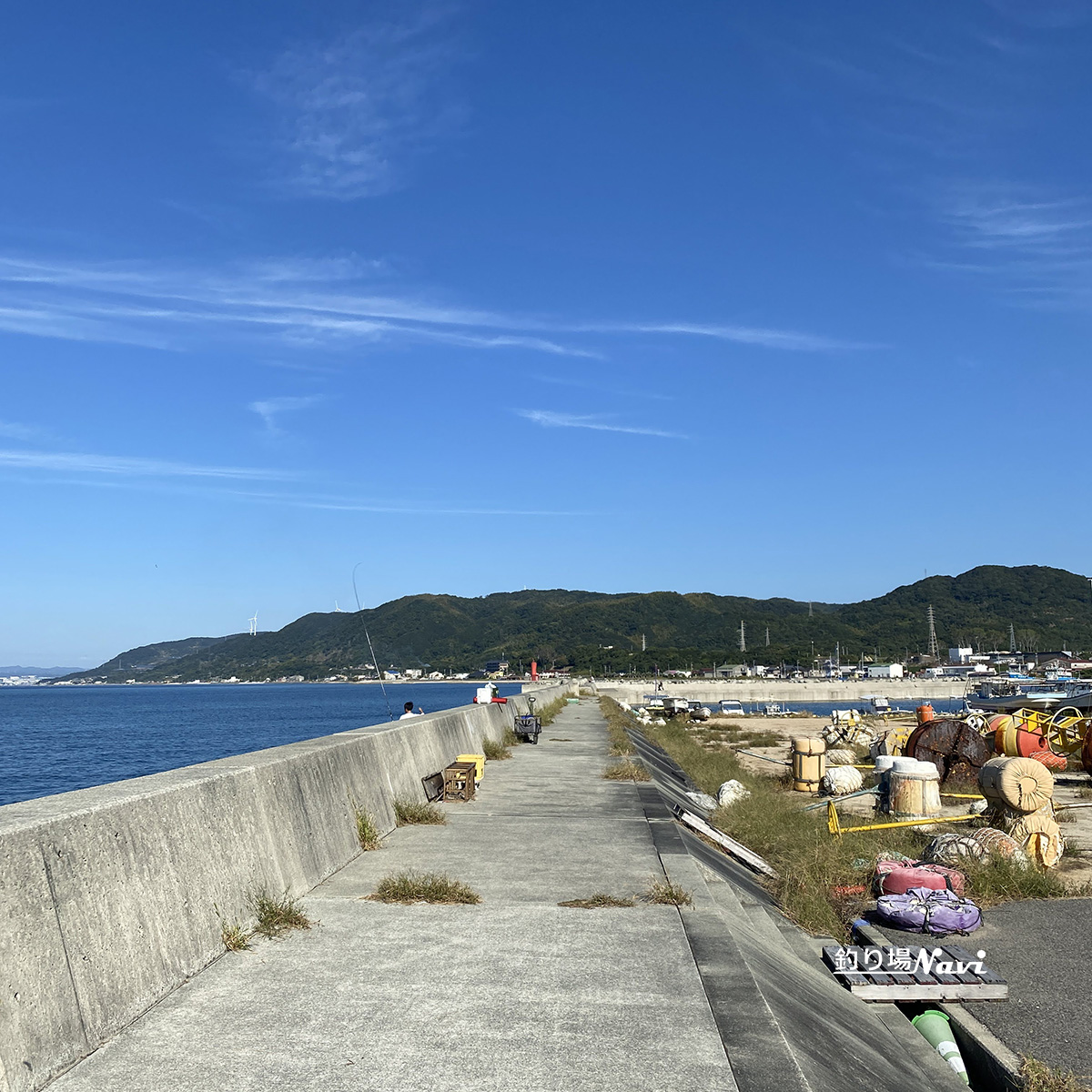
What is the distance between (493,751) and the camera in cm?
1881

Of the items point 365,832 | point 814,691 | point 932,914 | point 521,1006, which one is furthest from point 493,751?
point 814,691

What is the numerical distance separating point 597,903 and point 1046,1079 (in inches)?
114

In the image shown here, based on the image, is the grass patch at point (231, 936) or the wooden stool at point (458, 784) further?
the wooden stool at point (458, 784)

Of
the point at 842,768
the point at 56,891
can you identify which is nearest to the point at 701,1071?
the point at 56,891

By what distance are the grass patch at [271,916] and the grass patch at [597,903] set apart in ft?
5.91

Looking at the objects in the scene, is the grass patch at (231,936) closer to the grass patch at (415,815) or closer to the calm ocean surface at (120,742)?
the grass patch at (415,815)

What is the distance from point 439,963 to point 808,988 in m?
2.38

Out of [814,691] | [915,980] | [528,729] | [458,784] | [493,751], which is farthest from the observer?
[814,691]

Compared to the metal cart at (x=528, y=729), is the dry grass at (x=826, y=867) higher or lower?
lower

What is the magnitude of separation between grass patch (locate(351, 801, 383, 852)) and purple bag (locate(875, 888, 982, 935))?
15.5 ft

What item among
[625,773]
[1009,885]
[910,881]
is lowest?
[1009,885]

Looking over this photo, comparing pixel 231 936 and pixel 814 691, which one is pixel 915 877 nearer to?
pixel 231 936

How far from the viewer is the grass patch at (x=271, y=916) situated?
6.29 m

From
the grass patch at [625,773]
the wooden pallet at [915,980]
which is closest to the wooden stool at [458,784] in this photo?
the grass patch at [625,773]
